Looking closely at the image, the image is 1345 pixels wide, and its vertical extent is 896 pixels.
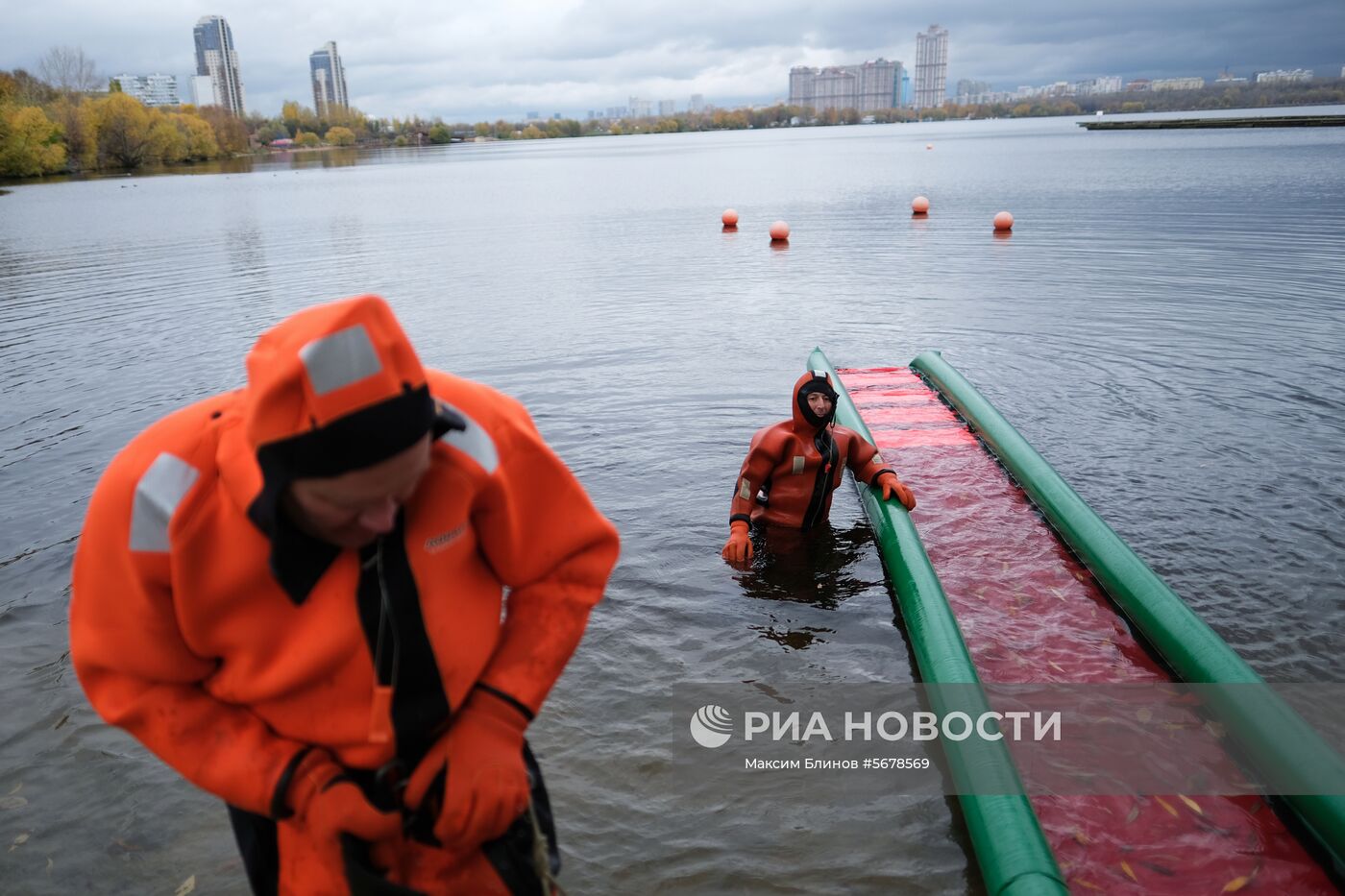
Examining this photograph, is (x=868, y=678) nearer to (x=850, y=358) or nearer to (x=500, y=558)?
(x=500, y=558)

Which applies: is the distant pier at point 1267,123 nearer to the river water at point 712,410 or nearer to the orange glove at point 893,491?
the river water at point 712,410

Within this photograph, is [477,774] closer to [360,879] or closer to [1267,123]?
[360,879]

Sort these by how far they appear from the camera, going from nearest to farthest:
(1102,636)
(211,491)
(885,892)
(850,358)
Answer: (211,491) < (885,892) < (1102,636) < (850,358)

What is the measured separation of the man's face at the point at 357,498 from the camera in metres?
1.66

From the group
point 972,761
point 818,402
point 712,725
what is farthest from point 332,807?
point 818,402

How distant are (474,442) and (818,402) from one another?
15.0 ft

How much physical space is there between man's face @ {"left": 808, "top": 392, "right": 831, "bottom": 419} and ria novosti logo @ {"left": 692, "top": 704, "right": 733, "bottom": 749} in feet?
6.70

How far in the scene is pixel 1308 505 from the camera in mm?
7551

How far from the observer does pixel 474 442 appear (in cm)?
192

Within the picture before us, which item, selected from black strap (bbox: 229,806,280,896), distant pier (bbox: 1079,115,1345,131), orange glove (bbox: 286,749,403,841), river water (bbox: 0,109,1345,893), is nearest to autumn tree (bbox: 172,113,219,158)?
river water (bbox: 0,109,1345,893)

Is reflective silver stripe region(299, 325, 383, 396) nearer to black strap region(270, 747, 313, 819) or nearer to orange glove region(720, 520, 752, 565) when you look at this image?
black strap region(270, 747, 313, 819)

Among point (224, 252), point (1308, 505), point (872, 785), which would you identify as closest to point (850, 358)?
point (1308, 505)

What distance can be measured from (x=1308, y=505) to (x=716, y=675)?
5.21m

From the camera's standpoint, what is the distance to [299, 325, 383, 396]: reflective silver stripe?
1616 millimetres
